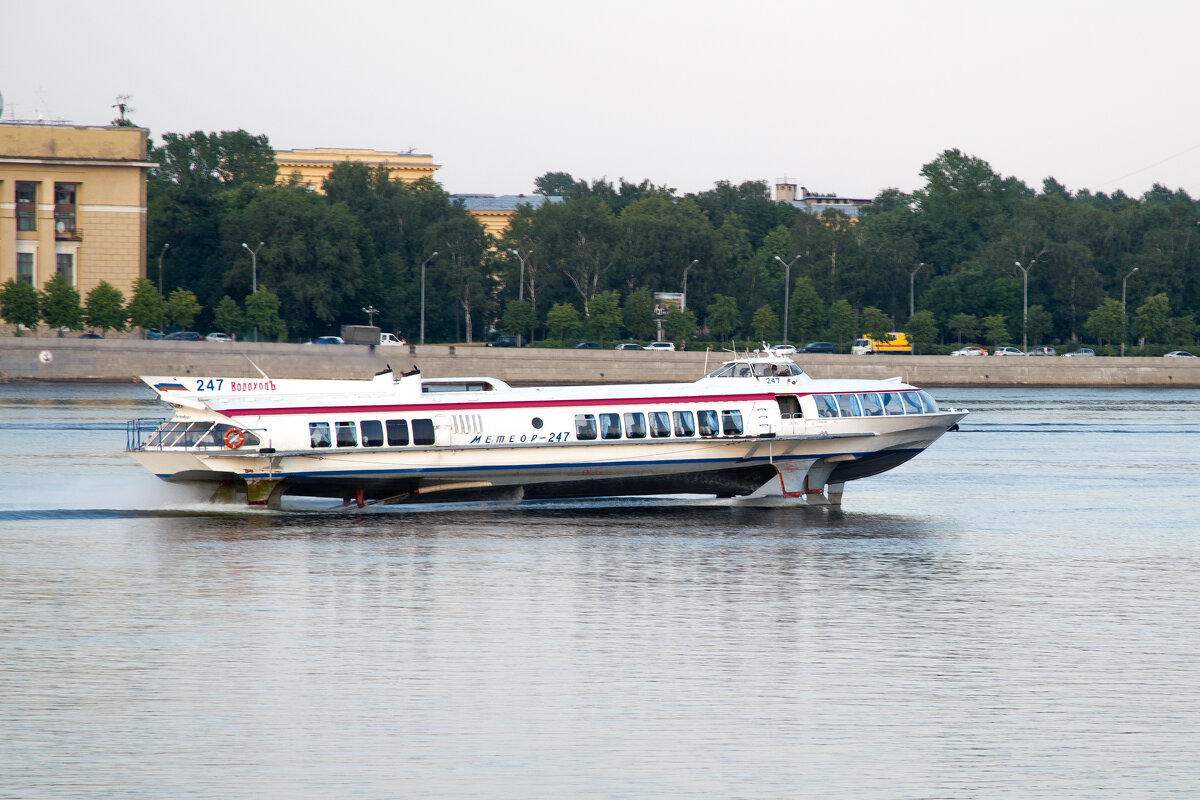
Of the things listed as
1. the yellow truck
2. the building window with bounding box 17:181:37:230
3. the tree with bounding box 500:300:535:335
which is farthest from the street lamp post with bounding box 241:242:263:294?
the yellow truck

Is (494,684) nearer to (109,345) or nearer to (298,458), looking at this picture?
(298,458)

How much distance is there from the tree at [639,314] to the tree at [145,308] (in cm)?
4293

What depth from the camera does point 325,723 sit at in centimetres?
1786

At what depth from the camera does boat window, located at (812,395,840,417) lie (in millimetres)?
38531

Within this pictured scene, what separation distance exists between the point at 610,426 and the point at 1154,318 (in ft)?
382

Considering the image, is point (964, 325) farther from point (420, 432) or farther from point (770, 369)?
point (420, 432)

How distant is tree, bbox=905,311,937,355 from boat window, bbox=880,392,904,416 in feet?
330

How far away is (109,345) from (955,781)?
104 metres

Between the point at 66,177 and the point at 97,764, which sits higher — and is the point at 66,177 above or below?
above

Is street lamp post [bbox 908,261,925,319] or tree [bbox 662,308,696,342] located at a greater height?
street lamp post [bbox 908,261,925,319]

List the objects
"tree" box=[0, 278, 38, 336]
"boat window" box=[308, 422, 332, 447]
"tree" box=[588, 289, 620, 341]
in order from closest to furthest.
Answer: "boat window" box=[308, 422, 332, 447], "tree" box=[0, 278, 38, 336], "tree" box=[588, 289, 620, 341]

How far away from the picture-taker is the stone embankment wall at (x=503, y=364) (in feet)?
361

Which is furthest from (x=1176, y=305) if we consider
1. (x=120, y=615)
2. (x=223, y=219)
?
(x=120, y=615)

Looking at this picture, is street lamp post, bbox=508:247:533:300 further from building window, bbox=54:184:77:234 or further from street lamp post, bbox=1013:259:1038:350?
street lamp post, bbox=1013:259:1038:350
